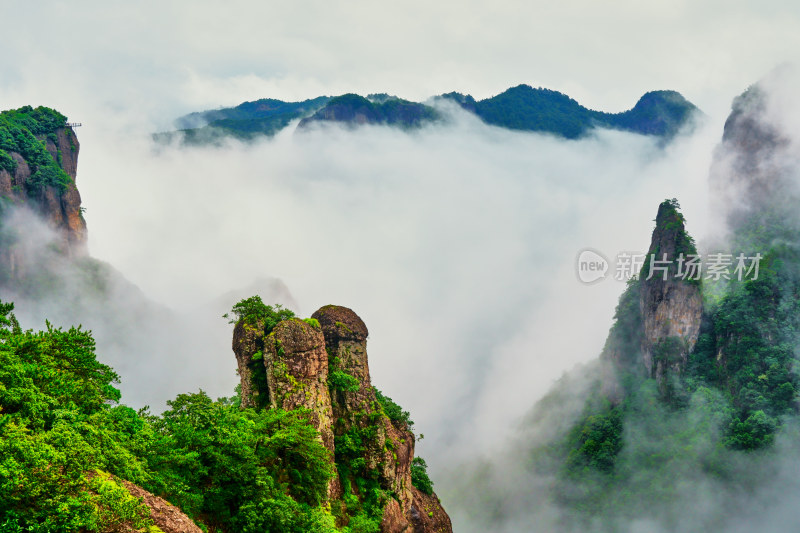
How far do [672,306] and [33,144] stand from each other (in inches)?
4401

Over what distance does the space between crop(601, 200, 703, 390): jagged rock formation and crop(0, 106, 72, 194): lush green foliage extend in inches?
4125

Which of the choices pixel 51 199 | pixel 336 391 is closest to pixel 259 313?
pixel 336 391

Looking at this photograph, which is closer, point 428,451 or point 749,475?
point 749,475

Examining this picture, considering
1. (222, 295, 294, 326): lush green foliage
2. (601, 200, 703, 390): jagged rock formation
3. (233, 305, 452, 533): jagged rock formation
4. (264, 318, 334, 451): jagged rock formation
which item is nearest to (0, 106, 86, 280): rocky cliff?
(222, 295, 294, 326): lush green foliage

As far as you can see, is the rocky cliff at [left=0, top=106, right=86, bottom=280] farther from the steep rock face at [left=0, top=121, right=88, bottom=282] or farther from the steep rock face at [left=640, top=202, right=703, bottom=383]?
the steep rock face at [left=640, top=202, right=703, bottom=383]

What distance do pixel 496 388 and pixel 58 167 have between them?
437 ft

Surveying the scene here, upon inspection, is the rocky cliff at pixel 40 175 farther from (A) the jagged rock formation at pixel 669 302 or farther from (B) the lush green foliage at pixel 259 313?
(A) the jagged rock formation at pixel 669 302

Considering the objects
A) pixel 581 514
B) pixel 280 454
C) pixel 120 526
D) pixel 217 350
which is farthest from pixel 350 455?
pixel 217 350

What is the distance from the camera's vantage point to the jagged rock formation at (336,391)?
3453cm

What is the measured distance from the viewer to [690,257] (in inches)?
3935

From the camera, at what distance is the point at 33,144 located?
320 feet

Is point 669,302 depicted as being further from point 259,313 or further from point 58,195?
point 58,195

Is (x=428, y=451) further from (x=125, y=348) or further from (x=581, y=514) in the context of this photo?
(x=125, y=348)

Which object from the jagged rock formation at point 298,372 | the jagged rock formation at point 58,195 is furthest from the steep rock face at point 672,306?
the jagged rock formation at point 58,195
